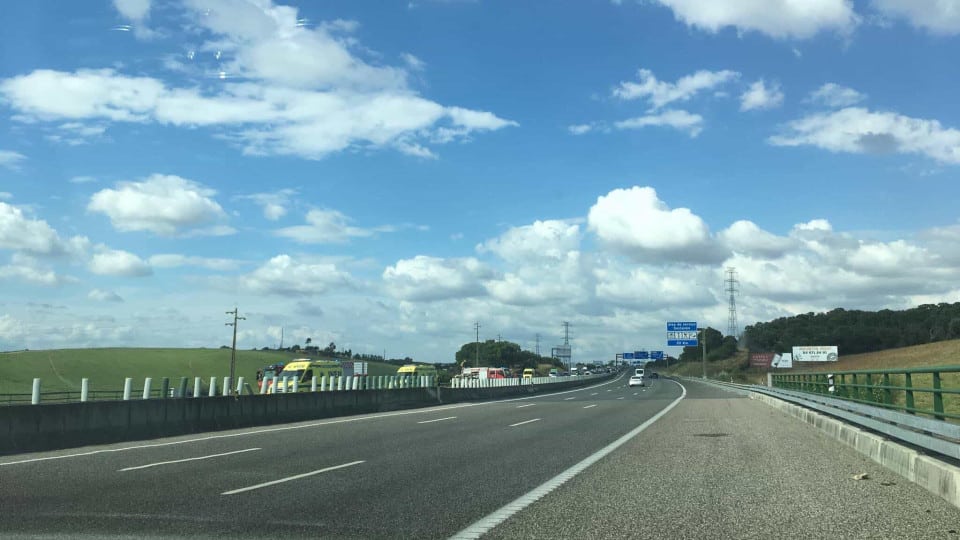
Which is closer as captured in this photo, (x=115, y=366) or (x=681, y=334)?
(x=681, y=334)

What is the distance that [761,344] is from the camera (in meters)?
151

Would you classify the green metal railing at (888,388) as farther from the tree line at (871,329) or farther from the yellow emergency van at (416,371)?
the tree line at (871,329)

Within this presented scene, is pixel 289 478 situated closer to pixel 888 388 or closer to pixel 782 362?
pixel 888 388

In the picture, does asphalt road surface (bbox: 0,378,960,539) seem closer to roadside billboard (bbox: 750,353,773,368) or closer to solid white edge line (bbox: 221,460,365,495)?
solid white edge line (bbox: 221,460,365,495)

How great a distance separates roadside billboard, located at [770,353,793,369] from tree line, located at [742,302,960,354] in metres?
11.1

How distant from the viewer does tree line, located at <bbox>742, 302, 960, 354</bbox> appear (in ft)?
389

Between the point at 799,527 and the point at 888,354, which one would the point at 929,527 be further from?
the point at 888,354

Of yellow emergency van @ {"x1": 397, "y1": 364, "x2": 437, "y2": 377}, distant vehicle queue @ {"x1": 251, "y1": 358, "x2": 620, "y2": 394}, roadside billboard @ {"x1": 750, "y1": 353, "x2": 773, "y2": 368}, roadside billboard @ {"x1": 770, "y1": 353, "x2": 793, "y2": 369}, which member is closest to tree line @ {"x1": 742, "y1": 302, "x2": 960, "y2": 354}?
roadside billboard @ {"x1": 750, "y1": 353, "x2": 773, "y2": 368}

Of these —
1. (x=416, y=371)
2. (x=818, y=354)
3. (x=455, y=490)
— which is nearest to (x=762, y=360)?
(x=818, y=354)

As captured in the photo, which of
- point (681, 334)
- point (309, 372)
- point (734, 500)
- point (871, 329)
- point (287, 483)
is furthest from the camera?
point (871, 329)

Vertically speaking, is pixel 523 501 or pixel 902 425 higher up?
pixel 902 425

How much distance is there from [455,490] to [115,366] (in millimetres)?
154809

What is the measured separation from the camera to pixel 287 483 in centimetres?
1065

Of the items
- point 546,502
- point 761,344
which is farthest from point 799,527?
point 761,344
